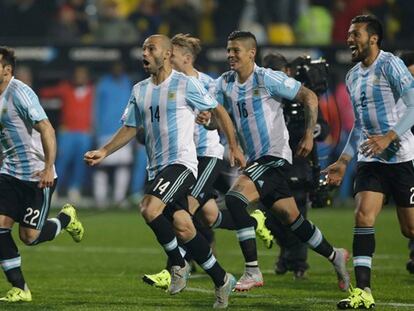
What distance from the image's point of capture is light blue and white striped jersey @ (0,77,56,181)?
1032 centimetres

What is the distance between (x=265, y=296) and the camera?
10.8 meters

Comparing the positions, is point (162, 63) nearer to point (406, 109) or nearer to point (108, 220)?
point (406, 109)

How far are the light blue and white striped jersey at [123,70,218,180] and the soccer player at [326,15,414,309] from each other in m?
1.22

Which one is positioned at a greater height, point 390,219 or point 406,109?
point 406,109

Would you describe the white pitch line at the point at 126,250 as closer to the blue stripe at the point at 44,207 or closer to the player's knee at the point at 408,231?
the player's knee at the point at 408,231

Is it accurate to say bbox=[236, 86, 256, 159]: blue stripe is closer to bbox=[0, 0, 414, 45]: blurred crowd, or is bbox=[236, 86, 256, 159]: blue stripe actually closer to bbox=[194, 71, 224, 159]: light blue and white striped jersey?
bbox=[194, 71, 224, 159]: light blue and white striped jersey

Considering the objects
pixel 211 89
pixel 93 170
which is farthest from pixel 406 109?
pixel 93 170

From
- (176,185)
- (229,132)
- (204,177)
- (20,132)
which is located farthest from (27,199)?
(204,177)

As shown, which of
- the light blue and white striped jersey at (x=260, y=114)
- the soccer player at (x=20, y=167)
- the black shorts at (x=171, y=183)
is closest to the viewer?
the black shorts at (x=171, y=183)

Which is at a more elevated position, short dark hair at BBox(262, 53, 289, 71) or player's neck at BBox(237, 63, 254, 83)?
player's neck at BBox(237, 63, 254, 83)

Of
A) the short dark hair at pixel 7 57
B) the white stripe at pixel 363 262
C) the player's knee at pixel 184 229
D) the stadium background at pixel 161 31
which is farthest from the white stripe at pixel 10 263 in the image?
the stadium background at pixel 161 31

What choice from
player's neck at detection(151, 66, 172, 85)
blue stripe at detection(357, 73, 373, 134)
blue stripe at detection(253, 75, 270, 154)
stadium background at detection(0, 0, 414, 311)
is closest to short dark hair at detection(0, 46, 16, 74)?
player's neck at detection(151, 66, 172, 85)

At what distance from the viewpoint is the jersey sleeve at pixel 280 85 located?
1102 cm

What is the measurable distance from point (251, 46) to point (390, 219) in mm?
9413
